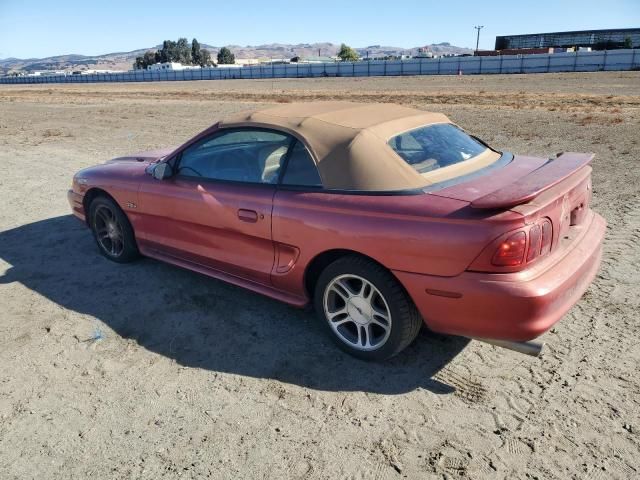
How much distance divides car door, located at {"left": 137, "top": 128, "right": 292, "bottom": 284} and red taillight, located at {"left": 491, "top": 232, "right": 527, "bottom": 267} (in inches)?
60.8

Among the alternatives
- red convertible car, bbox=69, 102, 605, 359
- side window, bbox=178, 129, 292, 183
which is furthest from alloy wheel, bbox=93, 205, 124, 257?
side window, bbox=178, 129, 292, 183

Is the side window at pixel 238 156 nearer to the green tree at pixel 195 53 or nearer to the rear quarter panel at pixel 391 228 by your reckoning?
the rear quarter panel at pixel 391 228

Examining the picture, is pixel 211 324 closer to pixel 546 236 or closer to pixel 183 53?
pixel 546 236

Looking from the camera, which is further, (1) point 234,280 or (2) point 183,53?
(2) point 183,53

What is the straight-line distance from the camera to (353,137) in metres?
3.29

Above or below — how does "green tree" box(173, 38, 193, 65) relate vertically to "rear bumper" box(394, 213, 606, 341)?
above

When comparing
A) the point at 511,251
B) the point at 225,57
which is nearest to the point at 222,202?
the point at 511,251

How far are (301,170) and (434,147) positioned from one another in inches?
→ 36.8

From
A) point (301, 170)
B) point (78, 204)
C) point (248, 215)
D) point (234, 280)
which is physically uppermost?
point (301, 170)

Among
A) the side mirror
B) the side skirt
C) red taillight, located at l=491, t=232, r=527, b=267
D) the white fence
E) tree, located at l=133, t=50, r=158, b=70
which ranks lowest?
the side skirt

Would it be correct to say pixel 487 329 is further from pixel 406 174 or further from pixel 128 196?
pixel 128 196

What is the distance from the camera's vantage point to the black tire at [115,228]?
482cm

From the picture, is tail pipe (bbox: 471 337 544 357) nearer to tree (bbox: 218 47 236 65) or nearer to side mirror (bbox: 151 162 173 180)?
side mirror (bbox: 151 162 173 180)

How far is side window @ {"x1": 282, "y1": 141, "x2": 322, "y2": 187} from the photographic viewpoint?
11.0ft
